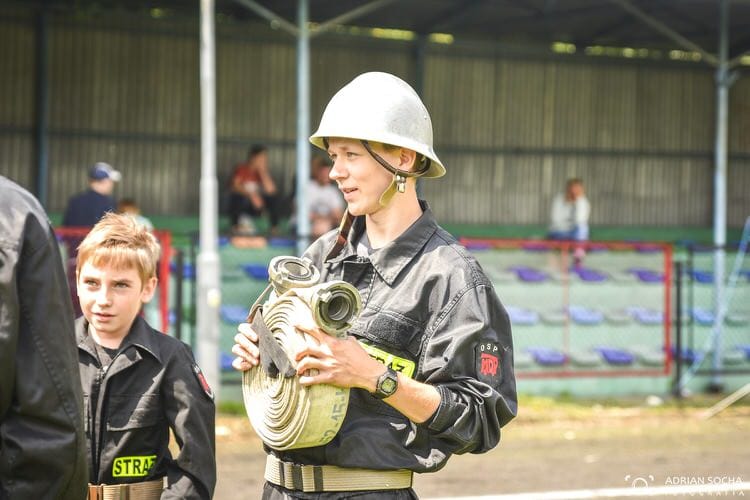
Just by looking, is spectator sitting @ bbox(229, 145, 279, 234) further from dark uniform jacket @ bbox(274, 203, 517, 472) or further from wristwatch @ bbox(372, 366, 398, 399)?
wristwatch @ bbox(372, 366, 398, 399)

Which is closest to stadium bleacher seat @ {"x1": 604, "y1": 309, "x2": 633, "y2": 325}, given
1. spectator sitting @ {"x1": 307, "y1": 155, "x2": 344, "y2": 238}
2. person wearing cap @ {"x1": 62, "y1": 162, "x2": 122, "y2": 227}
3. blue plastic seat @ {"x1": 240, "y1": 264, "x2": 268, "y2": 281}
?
blue plastic seat @ {"x1": 240, "y1": 264, "x2": 268, "y2": 281}

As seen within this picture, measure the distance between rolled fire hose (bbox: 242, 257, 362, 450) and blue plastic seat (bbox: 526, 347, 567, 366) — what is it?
9.81 meters

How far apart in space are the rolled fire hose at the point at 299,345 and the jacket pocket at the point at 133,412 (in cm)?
48

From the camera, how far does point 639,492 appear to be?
8.69 m

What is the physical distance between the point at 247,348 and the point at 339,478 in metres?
0.43

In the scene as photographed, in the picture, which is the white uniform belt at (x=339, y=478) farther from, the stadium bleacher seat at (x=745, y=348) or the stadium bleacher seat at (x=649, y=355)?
the stadium bleacher seat at (x=745, y=348)

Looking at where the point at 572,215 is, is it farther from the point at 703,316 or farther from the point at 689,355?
the point at 689,355

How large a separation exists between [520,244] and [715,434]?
2727 millimetres

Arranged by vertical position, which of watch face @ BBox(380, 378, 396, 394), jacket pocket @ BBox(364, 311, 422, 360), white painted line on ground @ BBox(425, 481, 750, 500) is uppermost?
jacket pocket @ BBox(364, 311, 422, 360)

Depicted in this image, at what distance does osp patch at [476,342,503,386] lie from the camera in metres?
3.33

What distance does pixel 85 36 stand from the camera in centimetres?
1959

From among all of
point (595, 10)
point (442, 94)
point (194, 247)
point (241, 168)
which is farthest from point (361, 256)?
point (442, 94)

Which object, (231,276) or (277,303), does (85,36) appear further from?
(277,303)

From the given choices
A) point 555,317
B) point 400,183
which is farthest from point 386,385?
point 555,317
